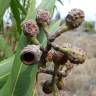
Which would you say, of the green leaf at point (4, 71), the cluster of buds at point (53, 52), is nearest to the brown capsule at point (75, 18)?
the cluster of buds at point (53, 52)

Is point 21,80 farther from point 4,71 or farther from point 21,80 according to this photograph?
point 4,71

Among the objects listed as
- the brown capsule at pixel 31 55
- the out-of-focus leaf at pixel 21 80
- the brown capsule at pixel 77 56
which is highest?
the brown capsule at pixel 31 55

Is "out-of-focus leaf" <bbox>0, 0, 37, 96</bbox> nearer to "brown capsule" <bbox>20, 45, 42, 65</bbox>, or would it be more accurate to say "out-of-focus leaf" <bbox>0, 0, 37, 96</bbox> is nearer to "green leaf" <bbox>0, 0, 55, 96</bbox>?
"green leaf" <bbox>0, 0, 55, 96</bbox>

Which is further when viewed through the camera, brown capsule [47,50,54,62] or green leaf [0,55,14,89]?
green leaf [0,55,14,89]

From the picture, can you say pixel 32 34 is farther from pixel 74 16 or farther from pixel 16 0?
pixel 16 0

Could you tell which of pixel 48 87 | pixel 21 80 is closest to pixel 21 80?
pixel 21 80

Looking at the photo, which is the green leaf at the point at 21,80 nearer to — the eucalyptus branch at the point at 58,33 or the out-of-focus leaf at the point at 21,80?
the out-of-focus leaf at the point at 21,80

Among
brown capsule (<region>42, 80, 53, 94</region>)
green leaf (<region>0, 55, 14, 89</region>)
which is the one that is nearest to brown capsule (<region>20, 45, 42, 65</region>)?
brown capsule (<region>42, 80, 53, 94</region>)
